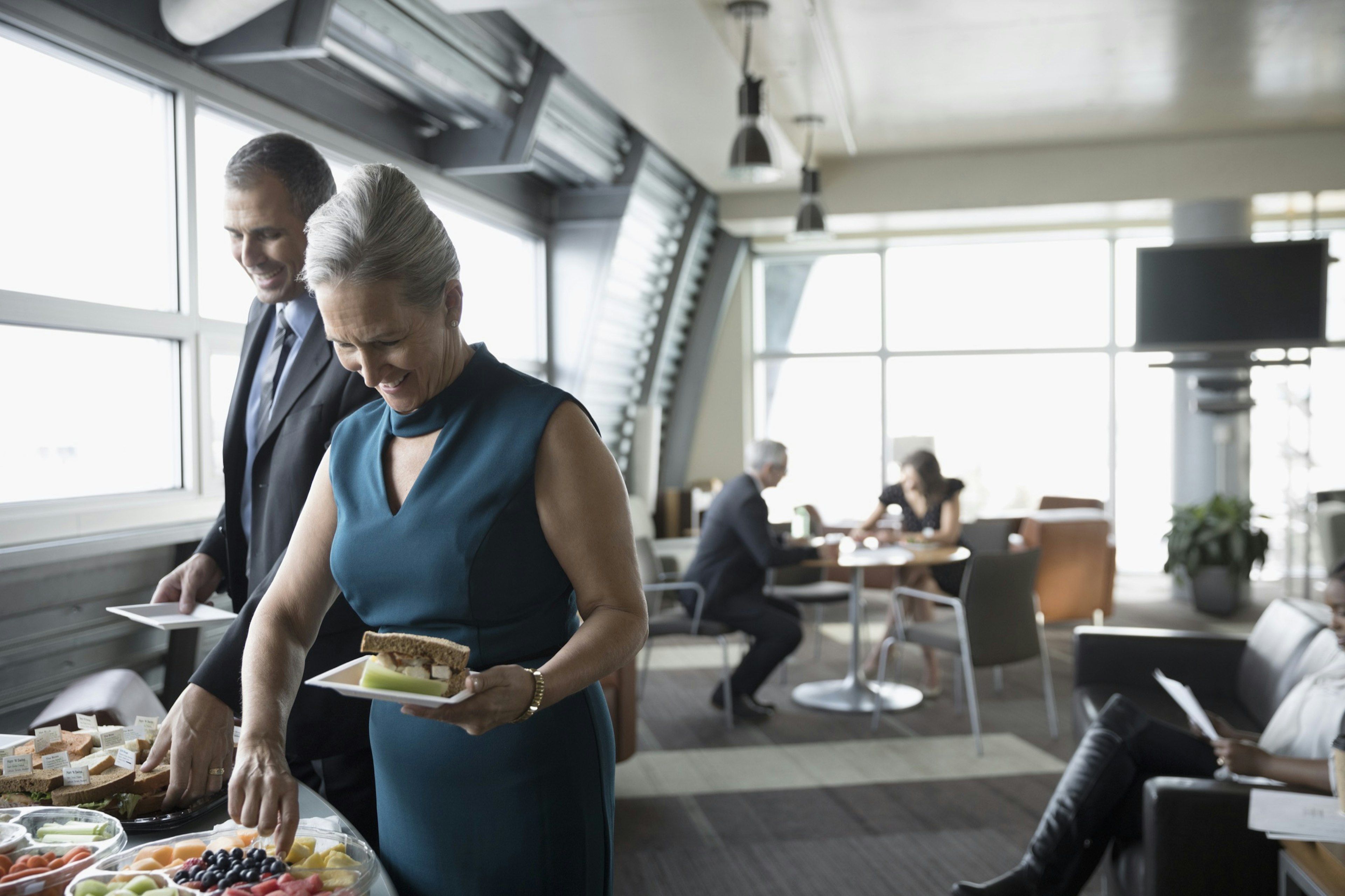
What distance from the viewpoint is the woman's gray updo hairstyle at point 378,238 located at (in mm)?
1324

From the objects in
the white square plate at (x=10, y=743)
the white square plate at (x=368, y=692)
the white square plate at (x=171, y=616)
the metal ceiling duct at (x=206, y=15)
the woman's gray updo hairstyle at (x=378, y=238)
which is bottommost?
the white square plate at (x=10, y=743)

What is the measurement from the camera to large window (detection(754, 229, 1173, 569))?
1010cm

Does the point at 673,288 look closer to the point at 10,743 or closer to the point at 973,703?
the point at 973,703

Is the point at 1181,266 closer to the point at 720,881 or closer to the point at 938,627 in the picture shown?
the point at 938,627

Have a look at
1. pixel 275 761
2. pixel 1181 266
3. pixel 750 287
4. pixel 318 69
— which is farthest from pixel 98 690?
pixel 750 287

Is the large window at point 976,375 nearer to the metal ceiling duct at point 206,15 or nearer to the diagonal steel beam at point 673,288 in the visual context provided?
the diagonal steel beam at point 673,288

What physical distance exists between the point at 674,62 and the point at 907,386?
589 centimetres

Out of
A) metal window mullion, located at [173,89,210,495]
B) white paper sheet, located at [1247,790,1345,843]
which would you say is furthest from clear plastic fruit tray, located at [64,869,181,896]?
metal window mullion, located at [173,89,210,495]

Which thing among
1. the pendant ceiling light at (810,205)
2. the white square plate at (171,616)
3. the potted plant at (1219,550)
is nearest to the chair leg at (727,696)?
the pendant ceiling light at (810,205)

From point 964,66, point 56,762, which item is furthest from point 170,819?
point 964,66

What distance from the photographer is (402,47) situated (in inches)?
170

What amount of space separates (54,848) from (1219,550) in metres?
8.40

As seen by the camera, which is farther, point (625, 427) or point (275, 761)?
point (625, 427)

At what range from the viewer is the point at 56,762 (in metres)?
1.56
